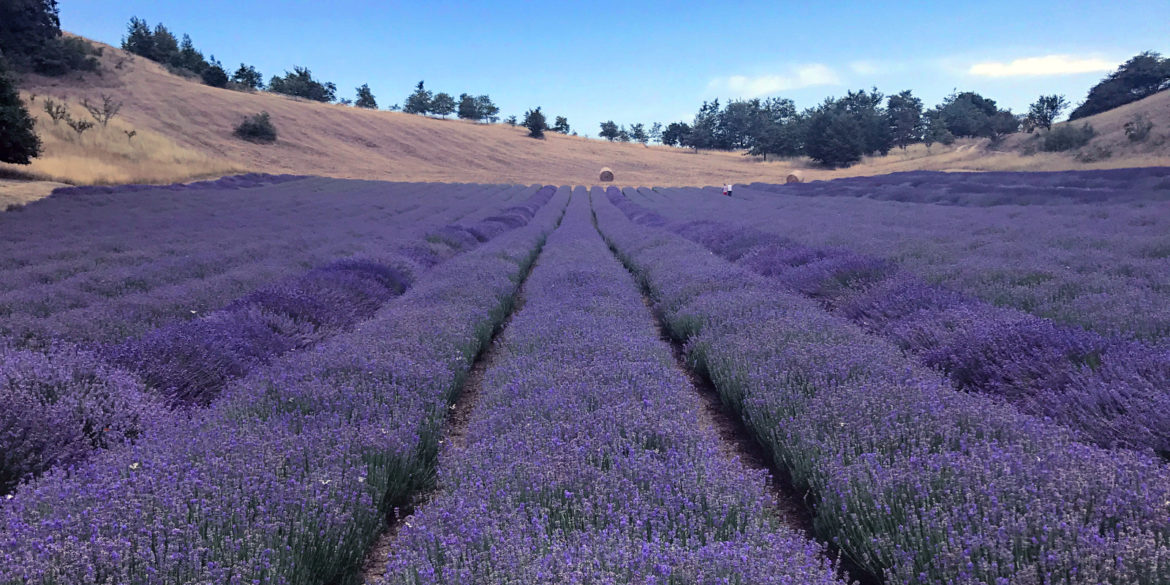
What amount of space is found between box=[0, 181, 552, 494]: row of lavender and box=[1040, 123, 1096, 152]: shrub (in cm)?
4682

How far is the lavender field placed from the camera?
1.73 metres

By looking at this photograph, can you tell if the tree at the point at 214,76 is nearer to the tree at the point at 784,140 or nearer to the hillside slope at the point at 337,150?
the hillside slope at the point at 337,150

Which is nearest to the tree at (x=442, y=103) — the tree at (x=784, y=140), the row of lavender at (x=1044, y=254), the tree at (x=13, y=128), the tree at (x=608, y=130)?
the tree at (x=608, y=130)

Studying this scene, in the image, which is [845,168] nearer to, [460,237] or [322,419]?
[460,237]

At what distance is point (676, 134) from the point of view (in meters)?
95.8

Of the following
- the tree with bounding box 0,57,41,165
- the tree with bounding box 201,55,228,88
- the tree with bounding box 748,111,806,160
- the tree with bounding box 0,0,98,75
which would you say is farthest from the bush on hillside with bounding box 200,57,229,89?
the tree with bounding box 748,111,806,160

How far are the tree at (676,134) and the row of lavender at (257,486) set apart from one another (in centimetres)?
9428

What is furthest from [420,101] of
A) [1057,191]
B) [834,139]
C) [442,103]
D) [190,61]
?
[1057,191]

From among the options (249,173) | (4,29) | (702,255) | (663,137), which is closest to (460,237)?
(702,255)

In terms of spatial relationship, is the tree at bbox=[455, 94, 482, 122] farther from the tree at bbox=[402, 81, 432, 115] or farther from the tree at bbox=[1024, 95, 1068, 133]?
the tree at bbox=[1024, 95, 1068, 133]

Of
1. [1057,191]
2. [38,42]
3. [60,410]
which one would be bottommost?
[60,410]

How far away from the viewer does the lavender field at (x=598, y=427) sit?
1.73 metres

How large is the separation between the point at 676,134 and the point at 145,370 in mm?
97138

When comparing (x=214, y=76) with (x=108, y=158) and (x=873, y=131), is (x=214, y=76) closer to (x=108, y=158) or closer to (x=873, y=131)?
(x=108, y=158)
